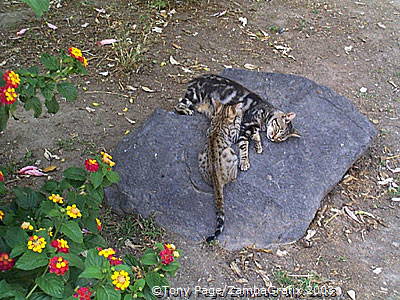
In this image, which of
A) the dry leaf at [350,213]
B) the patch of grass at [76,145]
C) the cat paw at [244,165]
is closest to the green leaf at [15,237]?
the cat paw at [244,165]

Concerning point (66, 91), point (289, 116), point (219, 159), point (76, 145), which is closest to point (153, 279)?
point (66, 91)

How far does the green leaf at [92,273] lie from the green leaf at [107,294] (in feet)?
0.18

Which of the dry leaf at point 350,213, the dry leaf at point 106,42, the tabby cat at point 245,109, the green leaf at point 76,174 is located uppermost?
the green leaf at point 76,174

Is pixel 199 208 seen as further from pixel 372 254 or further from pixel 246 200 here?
pixel 372 254

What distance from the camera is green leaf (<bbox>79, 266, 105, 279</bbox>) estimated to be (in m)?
2.38

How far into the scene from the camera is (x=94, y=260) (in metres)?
2.48

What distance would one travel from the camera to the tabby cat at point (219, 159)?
Answer: 443cm

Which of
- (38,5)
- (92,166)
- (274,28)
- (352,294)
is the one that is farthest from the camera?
(274,28)

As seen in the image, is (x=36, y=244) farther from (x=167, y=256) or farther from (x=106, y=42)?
(x=106, y=42)

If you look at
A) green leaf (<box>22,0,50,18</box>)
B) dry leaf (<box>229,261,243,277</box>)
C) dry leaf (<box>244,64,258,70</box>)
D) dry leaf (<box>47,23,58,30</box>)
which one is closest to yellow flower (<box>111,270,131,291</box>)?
green leaf (<box>22,0,50,18</box>)

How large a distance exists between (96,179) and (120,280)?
822mm

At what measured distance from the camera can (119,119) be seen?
583 cm

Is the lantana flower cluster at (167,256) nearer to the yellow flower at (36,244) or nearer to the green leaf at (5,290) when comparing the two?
the yellow flower at (36,244)

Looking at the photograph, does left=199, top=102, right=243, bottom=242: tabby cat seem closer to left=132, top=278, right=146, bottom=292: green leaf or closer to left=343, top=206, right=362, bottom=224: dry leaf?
left=343, top=206, right=362, bottom=224: dry leaf
